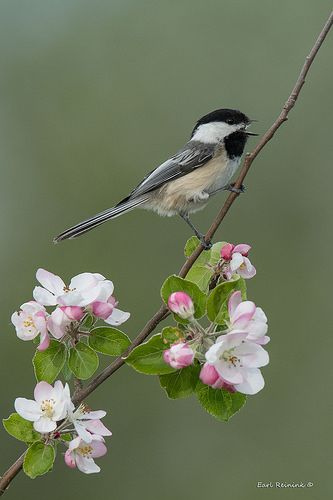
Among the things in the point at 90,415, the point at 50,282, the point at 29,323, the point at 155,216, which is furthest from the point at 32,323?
the point at 155,216

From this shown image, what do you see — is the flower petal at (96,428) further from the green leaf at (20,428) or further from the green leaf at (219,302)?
the green leaf at (219,302)

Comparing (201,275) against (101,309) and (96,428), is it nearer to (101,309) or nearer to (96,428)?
(101,309)

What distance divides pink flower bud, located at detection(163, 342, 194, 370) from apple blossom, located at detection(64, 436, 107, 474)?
0.77 feet

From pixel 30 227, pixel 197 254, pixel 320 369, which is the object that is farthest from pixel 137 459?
pixel 197 254

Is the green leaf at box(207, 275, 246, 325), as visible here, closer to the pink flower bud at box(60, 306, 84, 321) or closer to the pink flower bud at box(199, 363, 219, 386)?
the pink flower bud at box(199, 363, 219, 386)

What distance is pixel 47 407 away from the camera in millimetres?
1557

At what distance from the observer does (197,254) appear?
1771 mm

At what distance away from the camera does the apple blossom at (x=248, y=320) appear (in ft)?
4.77

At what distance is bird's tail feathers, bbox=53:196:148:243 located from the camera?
274 centimetres

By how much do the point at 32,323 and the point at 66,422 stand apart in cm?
21

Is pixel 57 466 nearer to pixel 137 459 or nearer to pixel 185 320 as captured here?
pixel 137 459

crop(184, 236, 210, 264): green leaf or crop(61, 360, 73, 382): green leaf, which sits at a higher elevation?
crop(184, 236, 210, 264): green leaf

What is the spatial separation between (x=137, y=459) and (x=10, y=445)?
1038mm

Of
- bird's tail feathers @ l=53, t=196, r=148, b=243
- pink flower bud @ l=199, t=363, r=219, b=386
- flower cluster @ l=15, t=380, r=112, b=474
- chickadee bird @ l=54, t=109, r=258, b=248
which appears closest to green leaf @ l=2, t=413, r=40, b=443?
flower cluster @ l=15, t=380, r=112, b=474
